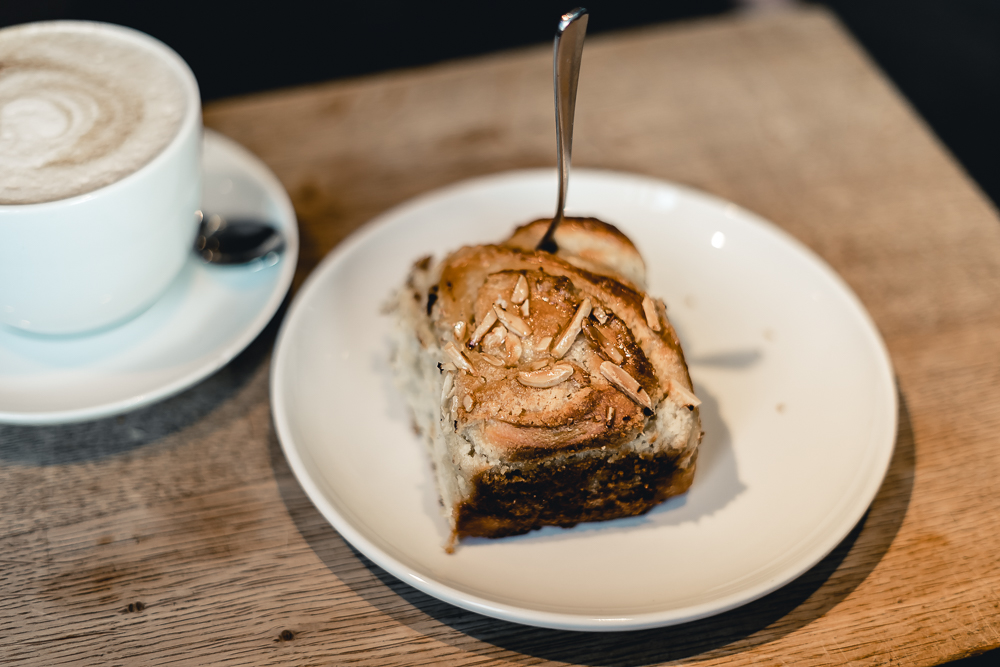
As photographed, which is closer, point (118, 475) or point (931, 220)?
point (118, 475)

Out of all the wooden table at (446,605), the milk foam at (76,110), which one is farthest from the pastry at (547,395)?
the milk foam at (76,110)

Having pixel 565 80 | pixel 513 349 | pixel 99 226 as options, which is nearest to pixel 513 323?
pixel 513 349

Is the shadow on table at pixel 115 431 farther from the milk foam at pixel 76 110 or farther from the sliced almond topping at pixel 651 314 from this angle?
the sliced almond topping at pixel 651 314

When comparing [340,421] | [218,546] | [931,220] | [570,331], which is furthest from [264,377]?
[931,220]

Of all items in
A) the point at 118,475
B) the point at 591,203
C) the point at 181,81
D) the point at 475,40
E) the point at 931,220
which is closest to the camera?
the point at 118,475

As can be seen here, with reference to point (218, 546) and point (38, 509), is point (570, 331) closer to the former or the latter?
point (218, 546)

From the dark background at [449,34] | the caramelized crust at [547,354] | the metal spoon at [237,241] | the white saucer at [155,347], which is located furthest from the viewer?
the dark background at [449,34]
